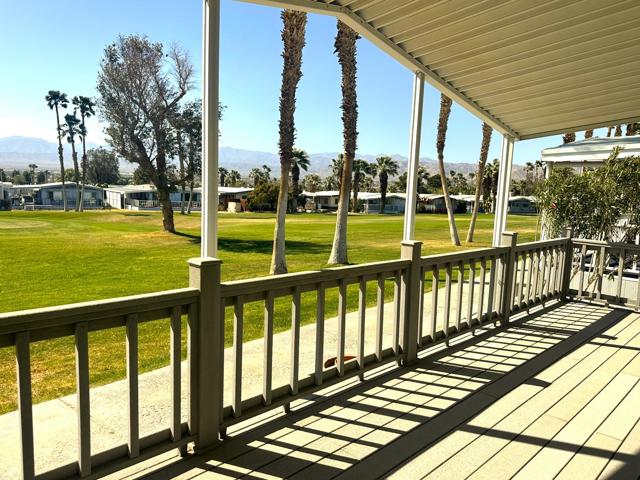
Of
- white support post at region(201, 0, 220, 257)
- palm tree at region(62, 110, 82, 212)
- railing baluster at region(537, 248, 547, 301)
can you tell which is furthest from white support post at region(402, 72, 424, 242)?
palm tree at region(62, 110, 82, 212)

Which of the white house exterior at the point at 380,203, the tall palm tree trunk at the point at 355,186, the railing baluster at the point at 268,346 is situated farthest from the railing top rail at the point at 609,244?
the white house exterior at the point at 380,203

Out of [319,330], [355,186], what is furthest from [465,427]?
[355,186]

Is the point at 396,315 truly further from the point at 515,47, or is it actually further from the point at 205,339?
the point at 515,47

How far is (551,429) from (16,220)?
1167 inches

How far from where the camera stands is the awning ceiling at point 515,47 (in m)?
3.15

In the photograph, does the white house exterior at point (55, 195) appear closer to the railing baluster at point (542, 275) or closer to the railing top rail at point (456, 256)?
the railing baluster at point (542, 275)

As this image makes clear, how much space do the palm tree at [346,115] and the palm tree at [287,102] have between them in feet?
5.01

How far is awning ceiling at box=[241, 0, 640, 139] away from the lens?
3.15 metres

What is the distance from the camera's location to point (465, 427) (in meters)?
2.42

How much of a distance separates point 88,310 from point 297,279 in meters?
1.07

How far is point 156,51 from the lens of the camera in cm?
1858

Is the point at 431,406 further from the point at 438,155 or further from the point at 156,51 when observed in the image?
the point at 156,51

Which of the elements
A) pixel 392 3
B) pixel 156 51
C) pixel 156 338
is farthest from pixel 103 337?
pixel 156 51

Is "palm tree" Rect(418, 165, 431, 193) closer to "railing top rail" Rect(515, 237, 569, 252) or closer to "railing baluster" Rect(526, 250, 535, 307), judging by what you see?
"railing top rail" Rect(515, 237, 569, 252)
